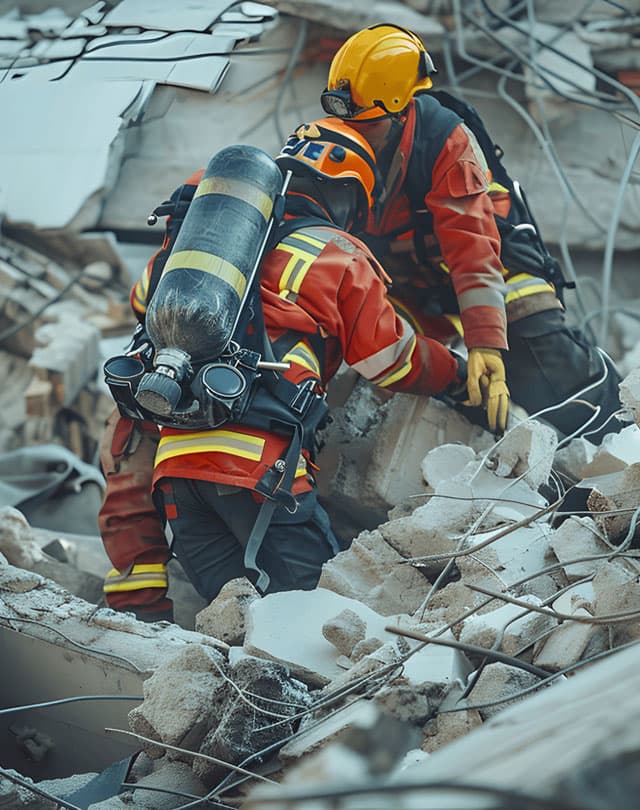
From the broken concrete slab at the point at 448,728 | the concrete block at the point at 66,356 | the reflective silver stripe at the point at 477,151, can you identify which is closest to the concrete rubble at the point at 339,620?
the broken concrete slab at the point at 448,728

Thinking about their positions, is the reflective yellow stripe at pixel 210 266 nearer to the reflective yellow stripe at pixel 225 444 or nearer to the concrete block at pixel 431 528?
the reflective yellow stripe at pixel 225 444

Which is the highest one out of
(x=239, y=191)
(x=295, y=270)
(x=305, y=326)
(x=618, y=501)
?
(x=239, y=191)

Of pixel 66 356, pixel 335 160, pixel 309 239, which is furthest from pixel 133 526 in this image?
pixel 66 356

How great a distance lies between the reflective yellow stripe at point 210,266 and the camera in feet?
10.4

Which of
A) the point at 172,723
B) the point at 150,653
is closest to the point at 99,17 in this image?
the point at 150,653

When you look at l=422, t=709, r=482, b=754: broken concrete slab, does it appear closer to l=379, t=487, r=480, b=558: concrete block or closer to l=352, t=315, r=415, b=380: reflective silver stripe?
l=379, t=487, r=480, b=558: concrete block

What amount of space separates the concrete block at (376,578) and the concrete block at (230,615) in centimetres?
29

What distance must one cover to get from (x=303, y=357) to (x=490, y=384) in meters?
0.82

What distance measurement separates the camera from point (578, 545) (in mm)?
2793

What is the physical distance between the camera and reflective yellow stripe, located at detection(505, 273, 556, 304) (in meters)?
4.17

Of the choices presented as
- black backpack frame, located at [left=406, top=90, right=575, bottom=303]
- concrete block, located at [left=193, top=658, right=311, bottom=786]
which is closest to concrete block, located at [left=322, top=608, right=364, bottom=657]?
concrete block, located at [left=193, top=658, right=311, bottom=786]

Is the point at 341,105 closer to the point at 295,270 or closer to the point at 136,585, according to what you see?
the point at 295,270

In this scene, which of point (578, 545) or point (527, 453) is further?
point (527, 453)

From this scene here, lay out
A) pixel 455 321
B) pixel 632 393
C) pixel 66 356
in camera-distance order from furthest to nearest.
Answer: pixel 66 356 < pixel 455 321 < pixel 632 393
